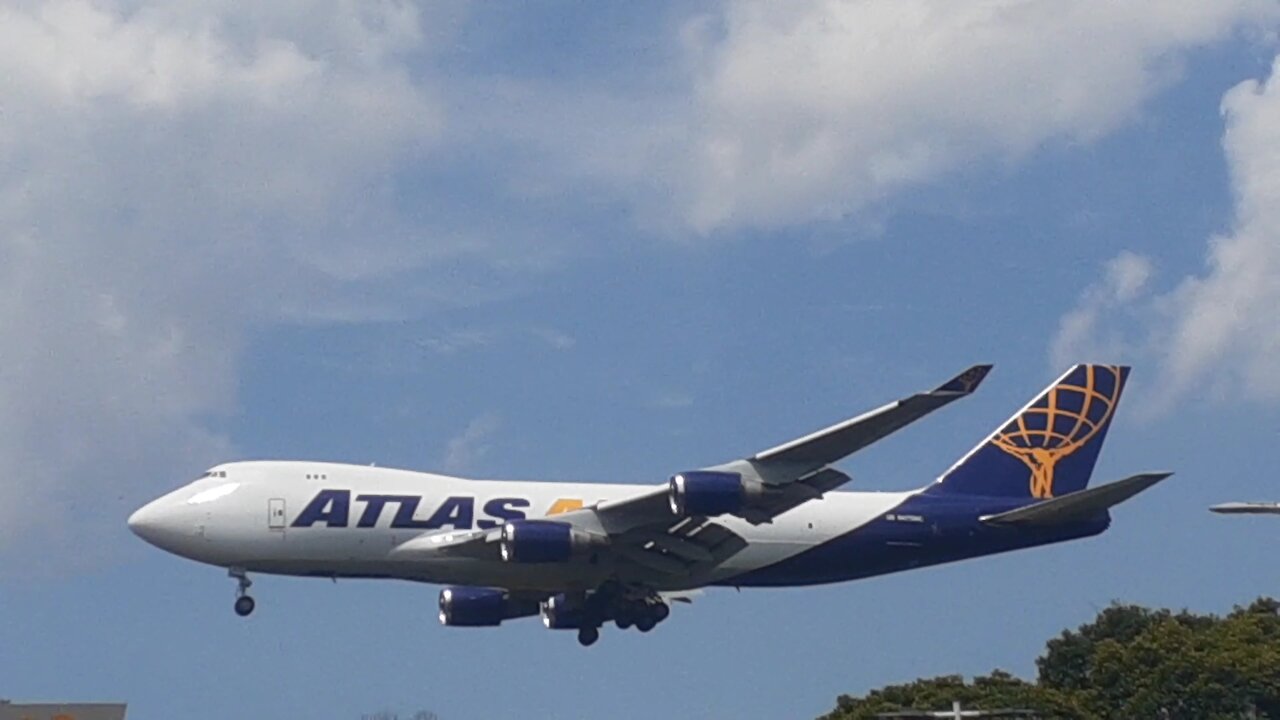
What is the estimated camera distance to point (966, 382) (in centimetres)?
4806

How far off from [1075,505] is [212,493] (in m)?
25.1

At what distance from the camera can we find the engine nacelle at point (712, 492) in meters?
54.2

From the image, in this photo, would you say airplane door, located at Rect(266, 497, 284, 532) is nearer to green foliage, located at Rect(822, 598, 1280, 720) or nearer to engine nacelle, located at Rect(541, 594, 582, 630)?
engine nacelle, located at Rect(541, 594, 582, 630)

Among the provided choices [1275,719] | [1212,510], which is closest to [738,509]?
[1212,510]

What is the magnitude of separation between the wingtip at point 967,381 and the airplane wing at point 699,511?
2065 millimetres

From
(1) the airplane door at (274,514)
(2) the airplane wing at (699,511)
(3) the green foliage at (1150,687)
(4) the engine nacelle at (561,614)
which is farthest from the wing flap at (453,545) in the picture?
(3) the green foliage at (1150,687)

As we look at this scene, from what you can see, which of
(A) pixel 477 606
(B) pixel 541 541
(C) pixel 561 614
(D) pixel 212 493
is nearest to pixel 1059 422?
(C) pixel 561 614

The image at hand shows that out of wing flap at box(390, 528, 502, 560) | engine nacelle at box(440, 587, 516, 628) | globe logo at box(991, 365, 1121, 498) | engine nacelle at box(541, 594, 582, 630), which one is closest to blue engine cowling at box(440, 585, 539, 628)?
engine nacelle at box(440, 587, 516, 628)

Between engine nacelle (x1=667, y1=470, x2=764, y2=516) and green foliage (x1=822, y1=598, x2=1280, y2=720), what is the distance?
26999mm

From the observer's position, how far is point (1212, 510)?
38062 mm

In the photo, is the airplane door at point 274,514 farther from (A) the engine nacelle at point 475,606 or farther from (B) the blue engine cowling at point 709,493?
(B) the blue engine cowling at point 709,493

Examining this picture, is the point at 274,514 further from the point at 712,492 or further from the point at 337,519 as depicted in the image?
the point at 712,492

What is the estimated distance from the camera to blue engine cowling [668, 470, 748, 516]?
5425 cm

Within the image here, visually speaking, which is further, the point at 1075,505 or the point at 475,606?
the point at 475,606
